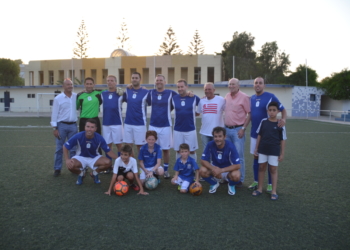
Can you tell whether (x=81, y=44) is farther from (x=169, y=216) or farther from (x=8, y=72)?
(x=169, y=216)

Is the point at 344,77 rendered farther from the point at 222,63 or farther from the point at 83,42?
the point at 83,42

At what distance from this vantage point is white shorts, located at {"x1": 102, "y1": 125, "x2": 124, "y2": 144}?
5.75 meters

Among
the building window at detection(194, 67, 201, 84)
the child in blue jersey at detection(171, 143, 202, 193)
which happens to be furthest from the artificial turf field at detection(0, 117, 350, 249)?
the building window at detection(194, 67, 201, 84)

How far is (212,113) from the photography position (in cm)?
512

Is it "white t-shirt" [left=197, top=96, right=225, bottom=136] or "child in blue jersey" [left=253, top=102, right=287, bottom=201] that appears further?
"white t-shirt" [left=197, top=96, right=225, bottom=136]

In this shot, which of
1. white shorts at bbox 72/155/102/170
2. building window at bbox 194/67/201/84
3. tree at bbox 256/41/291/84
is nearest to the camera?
white shorts at bbox 72/155/102/170

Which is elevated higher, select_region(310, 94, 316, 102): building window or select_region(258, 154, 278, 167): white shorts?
select_region(310, 94, 316, 102): building window

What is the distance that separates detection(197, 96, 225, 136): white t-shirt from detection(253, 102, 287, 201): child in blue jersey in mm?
898

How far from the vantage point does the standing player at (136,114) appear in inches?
219

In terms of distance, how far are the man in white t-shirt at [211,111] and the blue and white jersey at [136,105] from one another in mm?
→ 1256

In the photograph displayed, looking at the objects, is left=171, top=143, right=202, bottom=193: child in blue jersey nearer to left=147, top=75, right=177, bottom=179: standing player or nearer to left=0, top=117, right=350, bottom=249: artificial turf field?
left=0, top=117, right=350, bottom=249: artificial turf field

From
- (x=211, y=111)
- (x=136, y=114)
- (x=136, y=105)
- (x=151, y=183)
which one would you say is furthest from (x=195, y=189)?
(x=136, y=105)

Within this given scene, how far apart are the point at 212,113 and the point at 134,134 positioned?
5.53 feet

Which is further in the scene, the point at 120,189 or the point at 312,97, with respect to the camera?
the point at 312,97
